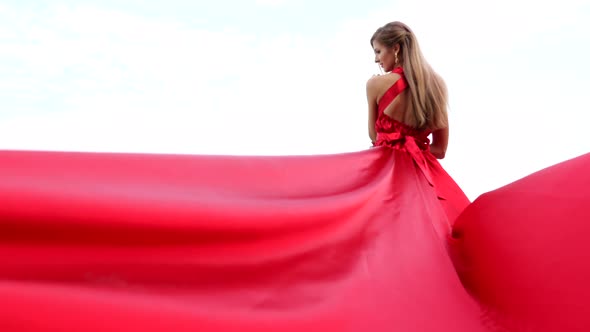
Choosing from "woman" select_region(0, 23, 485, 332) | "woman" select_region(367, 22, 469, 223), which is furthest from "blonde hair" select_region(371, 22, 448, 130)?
"woman" select_region(0, 23, 485, 332)

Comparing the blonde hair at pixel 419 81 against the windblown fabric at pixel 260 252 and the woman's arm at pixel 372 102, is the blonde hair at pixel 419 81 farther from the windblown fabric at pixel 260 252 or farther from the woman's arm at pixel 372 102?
the windblown fabric at pixel 260 252

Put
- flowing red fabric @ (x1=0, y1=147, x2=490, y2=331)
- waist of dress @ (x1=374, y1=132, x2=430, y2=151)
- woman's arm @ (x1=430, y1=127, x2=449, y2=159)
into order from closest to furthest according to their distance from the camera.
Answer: flowing red fabric @ (x1=0, y1=147, x2=490, y2=331), waist of dress @ (x1=374, y1=132, x2=430, y2=151), woman's arm @ (x1=430, y1=127, x2=449, y2=159)

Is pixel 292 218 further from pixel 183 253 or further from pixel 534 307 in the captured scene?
pixel 534 307

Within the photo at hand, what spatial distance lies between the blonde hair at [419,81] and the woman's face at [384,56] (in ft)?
0.06

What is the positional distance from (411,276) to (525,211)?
0.44 metres

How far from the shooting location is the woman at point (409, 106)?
3090mm

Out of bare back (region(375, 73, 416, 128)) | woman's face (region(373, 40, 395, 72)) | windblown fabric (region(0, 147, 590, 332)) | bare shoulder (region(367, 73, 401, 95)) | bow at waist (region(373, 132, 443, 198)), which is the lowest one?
windblown fabric (region(0, 147, 590, 332))

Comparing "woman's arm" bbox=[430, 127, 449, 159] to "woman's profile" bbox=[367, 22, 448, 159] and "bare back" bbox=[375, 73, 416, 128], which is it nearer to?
"woman's profile" bbox=[367, 22, 448, 159]

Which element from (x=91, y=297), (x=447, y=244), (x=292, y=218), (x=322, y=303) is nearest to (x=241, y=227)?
(x=292, y=218)

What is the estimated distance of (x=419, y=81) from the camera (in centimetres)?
311

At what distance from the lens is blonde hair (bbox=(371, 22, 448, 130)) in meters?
3.10

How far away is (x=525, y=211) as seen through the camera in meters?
2.36

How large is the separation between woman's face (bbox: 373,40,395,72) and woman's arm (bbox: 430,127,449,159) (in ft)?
1.24

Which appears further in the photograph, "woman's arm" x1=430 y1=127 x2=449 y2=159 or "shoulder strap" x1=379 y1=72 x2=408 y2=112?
"woman's arm" x1=430 y1=127 x2=449 y2=159
